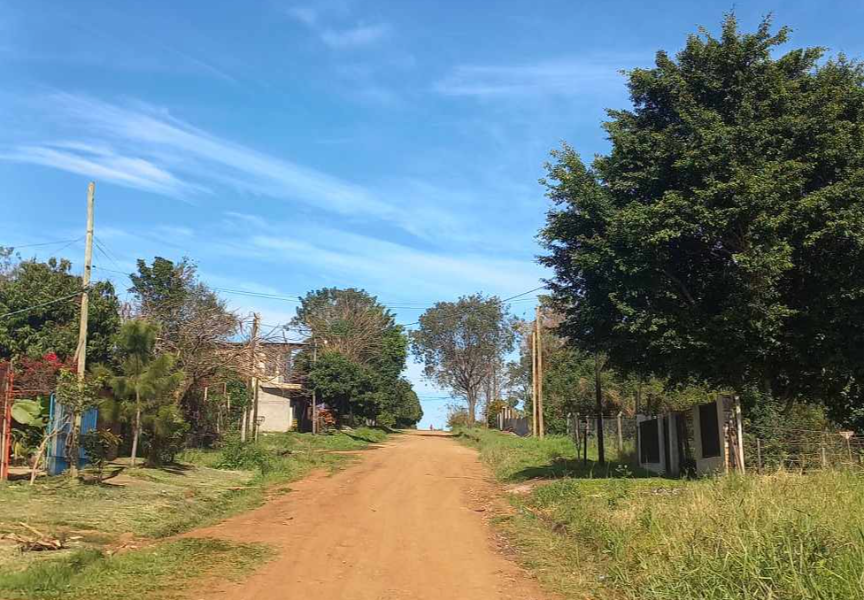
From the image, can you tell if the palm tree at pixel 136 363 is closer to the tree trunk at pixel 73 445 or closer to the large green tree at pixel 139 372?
the large green tree at pixel 139 372

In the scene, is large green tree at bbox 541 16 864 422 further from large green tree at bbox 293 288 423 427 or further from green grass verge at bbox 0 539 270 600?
large green tree at bbox 293 288 423 427

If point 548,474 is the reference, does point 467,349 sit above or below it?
above

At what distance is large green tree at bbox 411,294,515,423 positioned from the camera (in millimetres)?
86125

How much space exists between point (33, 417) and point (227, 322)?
12.1 metres

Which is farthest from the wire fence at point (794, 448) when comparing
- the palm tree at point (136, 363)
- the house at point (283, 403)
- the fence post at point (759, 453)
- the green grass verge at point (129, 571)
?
the house at point (283, 403)

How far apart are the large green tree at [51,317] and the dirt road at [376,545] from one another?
14.7m

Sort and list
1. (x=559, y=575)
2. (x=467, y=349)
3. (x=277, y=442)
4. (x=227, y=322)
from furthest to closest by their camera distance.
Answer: (x=467, y=349), (x=277, y=442), (x=227, y=322), (x=559, y=575)

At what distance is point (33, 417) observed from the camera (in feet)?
60.7

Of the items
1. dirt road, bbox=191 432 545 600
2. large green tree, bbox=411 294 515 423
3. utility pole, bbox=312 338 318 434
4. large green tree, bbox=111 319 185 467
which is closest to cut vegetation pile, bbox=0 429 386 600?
dirt road, bbox=191 432 545 600

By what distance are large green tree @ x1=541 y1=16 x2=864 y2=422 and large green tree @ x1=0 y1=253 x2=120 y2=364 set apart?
2095 cm

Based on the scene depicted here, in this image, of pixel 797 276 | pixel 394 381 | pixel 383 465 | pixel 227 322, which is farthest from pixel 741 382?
pixel 394 381

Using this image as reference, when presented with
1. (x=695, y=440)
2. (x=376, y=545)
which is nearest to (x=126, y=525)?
(x=376, y=545)

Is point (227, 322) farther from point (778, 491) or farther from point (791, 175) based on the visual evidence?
point (778, 491)

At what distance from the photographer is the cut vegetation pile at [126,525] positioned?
27.2ft
